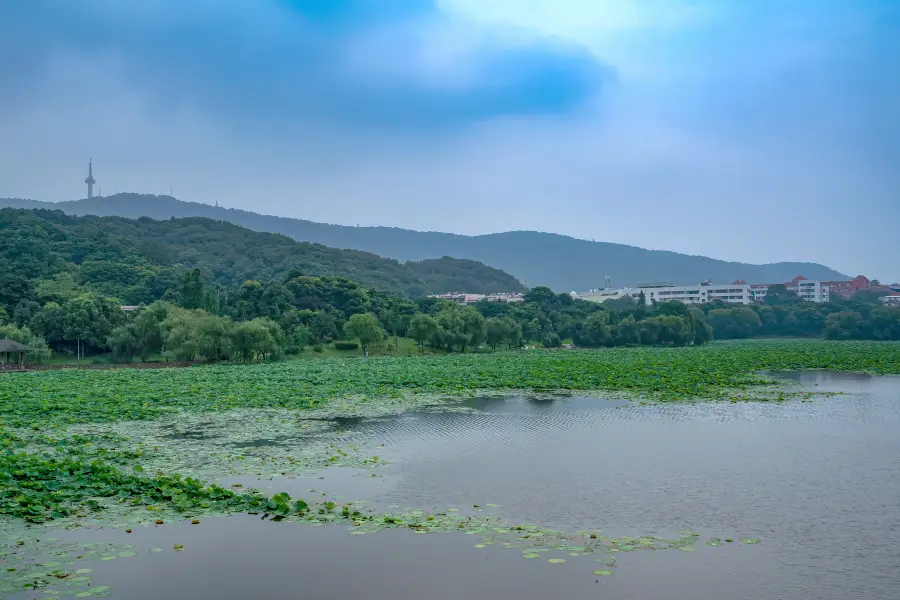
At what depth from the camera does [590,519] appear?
42.0 feet

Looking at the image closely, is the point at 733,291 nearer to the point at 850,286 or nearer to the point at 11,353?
the point at 850,286

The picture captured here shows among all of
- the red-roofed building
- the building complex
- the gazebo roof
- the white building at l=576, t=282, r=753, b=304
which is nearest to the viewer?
the gazebo roof

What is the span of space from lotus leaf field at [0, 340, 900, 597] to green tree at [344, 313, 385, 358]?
19.9m

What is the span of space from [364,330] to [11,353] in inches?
1018

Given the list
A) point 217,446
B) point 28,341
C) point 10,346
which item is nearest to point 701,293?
point 28,341

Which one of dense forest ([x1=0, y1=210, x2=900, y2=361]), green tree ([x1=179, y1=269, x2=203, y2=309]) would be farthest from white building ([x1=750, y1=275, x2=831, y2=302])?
green tree ([x1=179, y1=269, x2=203, y2=309])

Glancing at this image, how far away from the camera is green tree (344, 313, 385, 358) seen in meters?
63.3

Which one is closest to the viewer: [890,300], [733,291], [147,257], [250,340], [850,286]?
[250,340]

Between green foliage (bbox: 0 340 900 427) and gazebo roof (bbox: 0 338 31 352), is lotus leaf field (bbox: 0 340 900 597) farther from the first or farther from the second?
gazebo roof (bbox: 0 338 31 352)

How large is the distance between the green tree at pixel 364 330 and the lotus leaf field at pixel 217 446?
65.3 ft

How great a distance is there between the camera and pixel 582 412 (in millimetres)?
26625

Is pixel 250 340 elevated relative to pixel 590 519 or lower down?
elevated

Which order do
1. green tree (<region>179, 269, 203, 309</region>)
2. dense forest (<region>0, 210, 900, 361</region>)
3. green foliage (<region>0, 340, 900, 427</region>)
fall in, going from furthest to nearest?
green tree (<region>179, 269, 203, 309</region>)
dense forest (<region>0, 210, 900, 361</region>)
green foliage (<region>0, 340, 900, 427</region>)

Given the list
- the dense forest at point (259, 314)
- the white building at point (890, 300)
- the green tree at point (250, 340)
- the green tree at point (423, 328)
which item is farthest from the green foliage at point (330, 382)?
the white building at point (890, 300)
